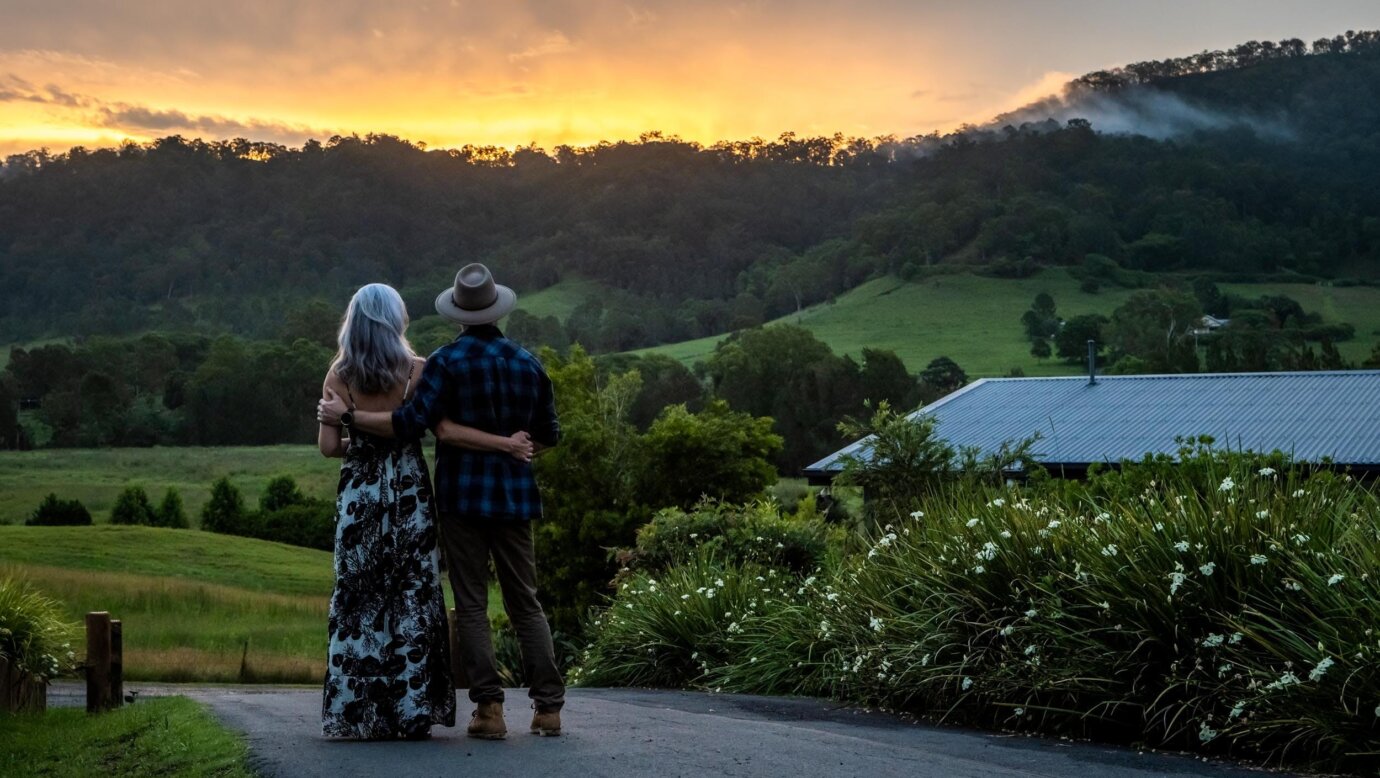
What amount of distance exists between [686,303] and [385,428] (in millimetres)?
145465

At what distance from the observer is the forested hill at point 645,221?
15075 centimetres

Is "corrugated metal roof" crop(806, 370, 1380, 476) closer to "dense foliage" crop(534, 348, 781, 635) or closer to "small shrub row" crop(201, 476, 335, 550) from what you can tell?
"dense foliage" crop(534, 348, 781, 635)

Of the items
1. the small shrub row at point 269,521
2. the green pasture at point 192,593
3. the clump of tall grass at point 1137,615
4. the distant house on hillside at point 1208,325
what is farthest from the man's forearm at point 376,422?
the distant house on hillside at point 1208,325

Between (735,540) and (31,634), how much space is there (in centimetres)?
747

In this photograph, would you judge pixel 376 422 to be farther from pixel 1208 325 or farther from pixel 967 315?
pixel 967 315

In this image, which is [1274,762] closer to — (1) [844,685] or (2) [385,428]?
(1) [844,685]

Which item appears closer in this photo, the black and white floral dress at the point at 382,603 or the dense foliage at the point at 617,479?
the black and white floral dress at the point at 382,603

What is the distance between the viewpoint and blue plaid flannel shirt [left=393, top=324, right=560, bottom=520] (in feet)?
23.8

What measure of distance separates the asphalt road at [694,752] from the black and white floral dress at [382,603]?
0.60 ft

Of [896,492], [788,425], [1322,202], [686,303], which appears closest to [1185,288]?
[1322,202]

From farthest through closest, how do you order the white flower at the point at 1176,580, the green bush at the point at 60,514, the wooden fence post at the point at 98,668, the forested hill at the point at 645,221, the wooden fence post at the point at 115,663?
the forested hill at the point at 645,221
the green bush at the point at 60,514
the wooden fence post at the point at 115,663
the wooden fence post at the point at 98,668
the white flower at the point at 1176,580

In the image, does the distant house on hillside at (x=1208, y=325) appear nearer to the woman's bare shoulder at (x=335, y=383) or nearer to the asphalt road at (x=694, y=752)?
the asphalt road at (x=694, y=752)

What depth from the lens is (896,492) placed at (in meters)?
16.1

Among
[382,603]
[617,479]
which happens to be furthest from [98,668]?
[617,479]
